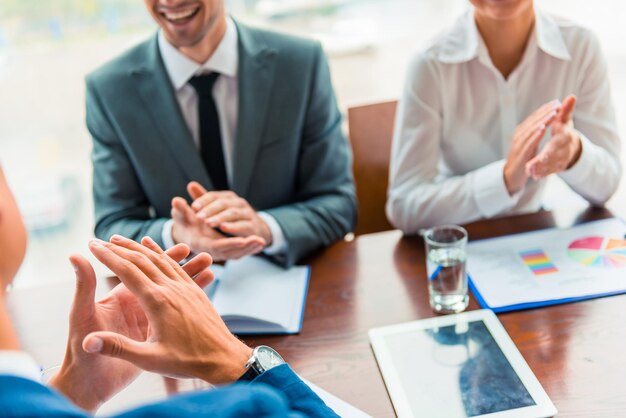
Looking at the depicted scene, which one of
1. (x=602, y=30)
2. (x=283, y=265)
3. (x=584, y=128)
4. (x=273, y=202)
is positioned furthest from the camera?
(x=602, y=30)

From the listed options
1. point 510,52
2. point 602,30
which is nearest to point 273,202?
point 510,52

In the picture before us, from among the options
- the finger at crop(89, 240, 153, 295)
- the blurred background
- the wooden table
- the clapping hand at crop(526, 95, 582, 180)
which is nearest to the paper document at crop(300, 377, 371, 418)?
the wooden table

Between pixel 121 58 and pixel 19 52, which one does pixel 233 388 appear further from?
pixel 19 52

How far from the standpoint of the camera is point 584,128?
1725 mm

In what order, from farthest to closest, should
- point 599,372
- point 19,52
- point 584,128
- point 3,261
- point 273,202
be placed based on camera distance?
point 19,52, point 273,202, point 584,128, point 599,372, point 3,261

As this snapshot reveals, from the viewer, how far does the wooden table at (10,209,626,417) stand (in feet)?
3.46

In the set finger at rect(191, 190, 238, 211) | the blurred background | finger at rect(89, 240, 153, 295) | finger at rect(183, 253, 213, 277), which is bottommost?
the blurred background

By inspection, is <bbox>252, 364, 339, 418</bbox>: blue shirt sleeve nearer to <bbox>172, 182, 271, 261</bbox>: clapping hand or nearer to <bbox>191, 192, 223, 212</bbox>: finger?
<bbox>172, 182, 271, 261</bbox>: clapping hand

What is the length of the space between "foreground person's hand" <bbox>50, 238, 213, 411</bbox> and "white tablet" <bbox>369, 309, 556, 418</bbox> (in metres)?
0.38

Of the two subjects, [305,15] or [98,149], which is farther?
[305,15]

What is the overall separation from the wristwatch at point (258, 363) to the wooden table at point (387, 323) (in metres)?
0.19

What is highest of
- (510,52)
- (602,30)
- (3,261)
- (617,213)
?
(3,261)

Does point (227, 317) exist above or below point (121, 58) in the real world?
below

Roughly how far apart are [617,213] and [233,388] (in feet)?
3.94
